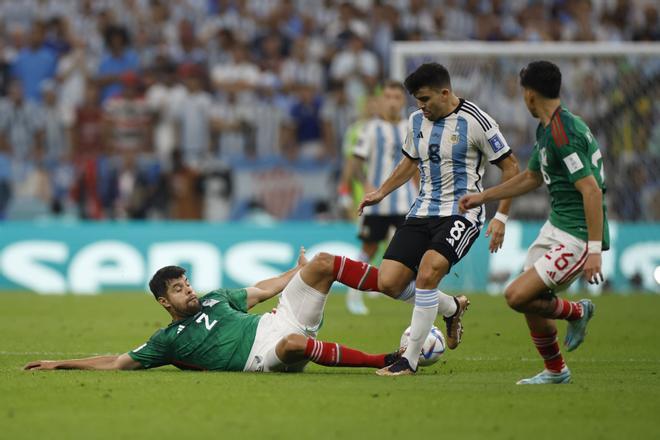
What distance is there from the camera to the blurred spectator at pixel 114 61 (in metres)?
22.6

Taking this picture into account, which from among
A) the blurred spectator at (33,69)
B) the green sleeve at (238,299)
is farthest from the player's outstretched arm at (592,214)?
the blurred spectator at (33,69)

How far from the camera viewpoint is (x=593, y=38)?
23547 millimetres

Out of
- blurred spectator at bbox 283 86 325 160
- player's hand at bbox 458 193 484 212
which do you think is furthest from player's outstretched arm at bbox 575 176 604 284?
blurred spectator at bbox 283 86 325 160

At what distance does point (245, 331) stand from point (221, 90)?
13.7 m

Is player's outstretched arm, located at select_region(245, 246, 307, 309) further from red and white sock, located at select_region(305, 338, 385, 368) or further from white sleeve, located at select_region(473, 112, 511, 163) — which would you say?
white sleeve, located at select_region(473, 112, 511, 163)

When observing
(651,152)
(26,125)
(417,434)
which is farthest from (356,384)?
(26,125)

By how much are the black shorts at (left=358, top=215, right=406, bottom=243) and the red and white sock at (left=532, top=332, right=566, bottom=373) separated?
262 inches

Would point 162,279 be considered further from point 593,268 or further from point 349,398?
point 593,268

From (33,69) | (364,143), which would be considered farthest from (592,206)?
(33,69)

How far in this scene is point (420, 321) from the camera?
9.00 meters

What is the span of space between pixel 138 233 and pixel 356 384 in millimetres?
11155

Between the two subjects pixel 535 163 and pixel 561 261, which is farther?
pixel 535 163

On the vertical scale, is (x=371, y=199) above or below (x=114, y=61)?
below

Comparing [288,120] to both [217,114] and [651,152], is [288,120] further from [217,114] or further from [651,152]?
[651,152]
